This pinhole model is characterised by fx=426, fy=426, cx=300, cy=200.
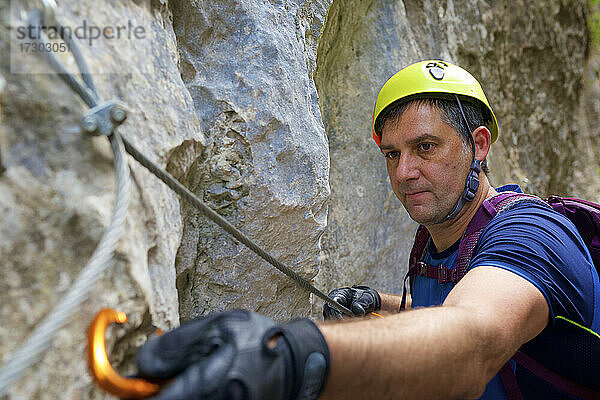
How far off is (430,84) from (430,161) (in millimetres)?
397

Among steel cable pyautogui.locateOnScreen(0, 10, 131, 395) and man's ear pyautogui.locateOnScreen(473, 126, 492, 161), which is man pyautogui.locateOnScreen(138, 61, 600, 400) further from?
steel cable pyautogui.locateOnScreen(0, 10, 131, 395)

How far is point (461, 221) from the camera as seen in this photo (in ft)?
7.25

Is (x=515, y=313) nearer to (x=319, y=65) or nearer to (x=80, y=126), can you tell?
(x=80, y=126)

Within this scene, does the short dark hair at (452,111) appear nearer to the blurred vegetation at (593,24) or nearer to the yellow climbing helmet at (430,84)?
the yellow climbing helmet at (430,84)

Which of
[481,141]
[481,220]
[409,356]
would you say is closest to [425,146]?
[481,141]

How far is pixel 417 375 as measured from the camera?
99cm

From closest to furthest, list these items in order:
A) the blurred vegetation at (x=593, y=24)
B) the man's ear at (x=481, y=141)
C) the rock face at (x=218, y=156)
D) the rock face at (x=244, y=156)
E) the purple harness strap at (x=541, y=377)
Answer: the rock face at (x=218, y=156), the purple harness strap at (x=541, y=377), the rock face at (x=244, y=156), the man's ear at (x=481, y=141), the blurred vegetation at (x=593, y=24)

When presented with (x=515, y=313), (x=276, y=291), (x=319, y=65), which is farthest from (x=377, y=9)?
(x=515, y=313)

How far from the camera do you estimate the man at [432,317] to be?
0.86 meters

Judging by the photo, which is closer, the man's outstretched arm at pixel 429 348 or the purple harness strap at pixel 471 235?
the man's outstretched arm at pixel 429 348

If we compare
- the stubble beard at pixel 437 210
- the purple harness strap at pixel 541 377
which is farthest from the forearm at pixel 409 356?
the stubble beard at pixel 437 210

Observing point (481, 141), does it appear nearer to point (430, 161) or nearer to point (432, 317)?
point (430, 161)

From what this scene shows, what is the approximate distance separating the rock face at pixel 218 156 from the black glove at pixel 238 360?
254 millimetres

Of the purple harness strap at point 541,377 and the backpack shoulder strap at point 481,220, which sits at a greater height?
the backpack shoulder strap at point 481,220
